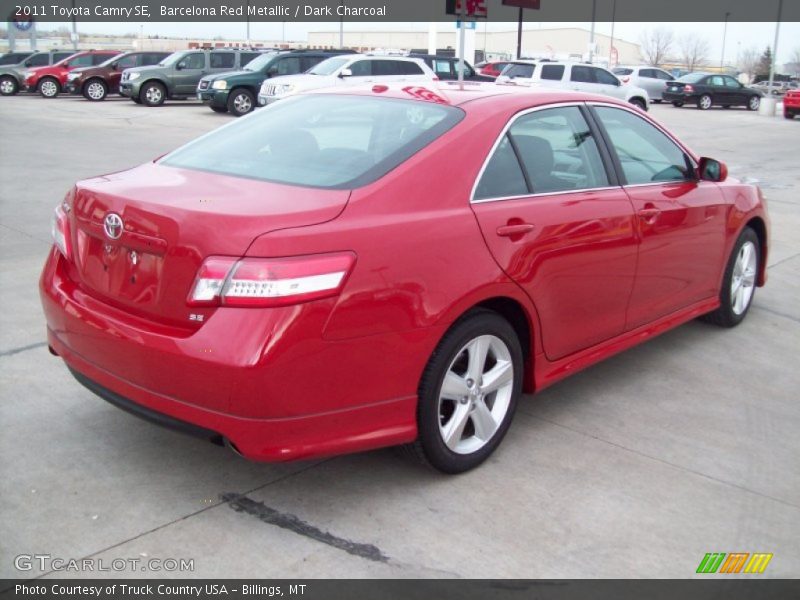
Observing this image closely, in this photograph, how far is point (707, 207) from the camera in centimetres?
506

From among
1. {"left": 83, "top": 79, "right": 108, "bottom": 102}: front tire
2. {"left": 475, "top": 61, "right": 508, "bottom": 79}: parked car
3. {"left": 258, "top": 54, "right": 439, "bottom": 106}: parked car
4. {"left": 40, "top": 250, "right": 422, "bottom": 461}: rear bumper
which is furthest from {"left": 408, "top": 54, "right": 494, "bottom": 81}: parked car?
{"left": 40, "top": 250, "right": 422, "bottom": 461}: rear bumper

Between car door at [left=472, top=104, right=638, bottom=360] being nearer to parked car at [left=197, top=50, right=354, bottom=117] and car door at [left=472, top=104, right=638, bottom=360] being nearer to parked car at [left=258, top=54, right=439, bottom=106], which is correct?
parked car at [left=258, top=54, right=439, bottom=106]

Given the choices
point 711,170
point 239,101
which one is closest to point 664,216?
point 711,170

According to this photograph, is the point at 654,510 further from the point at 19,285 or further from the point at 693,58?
the point at 693,58

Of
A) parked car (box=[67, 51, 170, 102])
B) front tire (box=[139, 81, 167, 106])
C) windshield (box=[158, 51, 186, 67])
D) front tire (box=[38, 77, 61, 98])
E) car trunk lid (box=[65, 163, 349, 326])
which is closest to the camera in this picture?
car trunk lid (box=[65, 163, 349, 326])

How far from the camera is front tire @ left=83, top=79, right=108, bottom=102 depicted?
2873 cm

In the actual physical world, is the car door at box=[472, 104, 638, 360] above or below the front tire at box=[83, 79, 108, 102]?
above

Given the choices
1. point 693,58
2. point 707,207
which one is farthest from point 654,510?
point 693,58

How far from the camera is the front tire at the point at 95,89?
28.7 m

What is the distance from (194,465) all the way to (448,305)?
1.30m

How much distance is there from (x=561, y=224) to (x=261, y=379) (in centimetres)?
170

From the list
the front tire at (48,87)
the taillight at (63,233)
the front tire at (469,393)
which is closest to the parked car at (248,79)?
the front tire at (48,87)

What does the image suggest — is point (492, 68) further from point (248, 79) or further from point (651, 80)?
point (248, 79)
